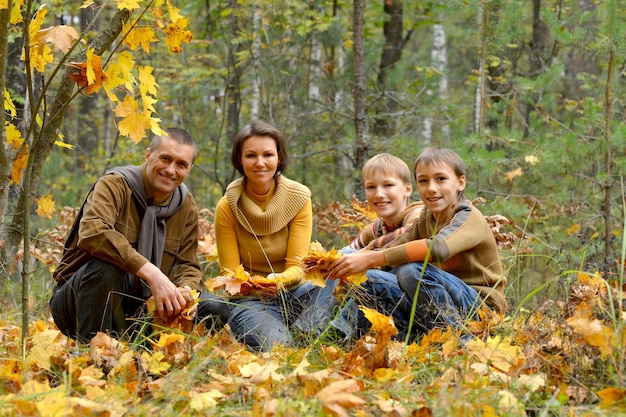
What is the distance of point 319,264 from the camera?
2834mm

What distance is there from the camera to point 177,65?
952 centimetres

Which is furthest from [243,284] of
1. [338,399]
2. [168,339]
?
[338,399]

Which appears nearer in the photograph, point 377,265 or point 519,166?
point 377,265

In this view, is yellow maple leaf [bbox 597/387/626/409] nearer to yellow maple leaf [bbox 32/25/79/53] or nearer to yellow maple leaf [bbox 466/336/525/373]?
yellow maple leaf [bbox 466/336/525/373]

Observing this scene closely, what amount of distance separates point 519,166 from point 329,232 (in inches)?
77.4

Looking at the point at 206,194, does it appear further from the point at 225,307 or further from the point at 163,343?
the point at 163,343

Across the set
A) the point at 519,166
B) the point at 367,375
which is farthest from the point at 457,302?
the point at 519,166

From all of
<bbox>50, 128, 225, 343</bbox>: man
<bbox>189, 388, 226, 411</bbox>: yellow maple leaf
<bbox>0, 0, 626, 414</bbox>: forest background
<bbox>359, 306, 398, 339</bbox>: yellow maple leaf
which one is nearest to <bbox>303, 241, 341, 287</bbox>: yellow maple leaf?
<bbox>359, 306, 398, 339</bbox>: yellow maple leaf

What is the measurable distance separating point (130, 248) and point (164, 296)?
0.98 feet

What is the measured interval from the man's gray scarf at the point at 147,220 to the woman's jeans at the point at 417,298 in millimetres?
1044

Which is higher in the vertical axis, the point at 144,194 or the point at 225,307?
the point at 144,194

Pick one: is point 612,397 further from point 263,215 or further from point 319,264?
point 263,215

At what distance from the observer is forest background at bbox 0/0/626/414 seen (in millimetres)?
2486

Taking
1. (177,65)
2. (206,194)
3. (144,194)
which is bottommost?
(206,194)
